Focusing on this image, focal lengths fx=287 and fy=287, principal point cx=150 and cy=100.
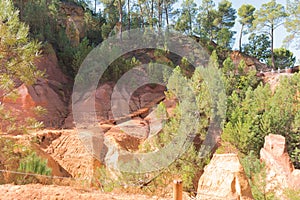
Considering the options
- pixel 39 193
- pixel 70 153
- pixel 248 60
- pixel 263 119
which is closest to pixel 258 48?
pixel 248 60

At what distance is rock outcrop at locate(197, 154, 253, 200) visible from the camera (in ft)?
18.6

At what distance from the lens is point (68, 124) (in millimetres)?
10891

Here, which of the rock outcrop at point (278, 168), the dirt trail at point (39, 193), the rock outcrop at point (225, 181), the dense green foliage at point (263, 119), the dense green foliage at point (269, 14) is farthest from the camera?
the dense green foliage at point (269, 14)

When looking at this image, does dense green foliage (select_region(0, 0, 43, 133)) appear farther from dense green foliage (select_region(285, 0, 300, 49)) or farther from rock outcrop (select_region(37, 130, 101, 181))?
dense green foliage (select_region(285, 0, 300, 49))

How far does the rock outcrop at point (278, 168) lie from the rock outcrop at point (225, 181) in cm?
155

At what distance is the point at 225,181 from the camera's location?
19.9ft

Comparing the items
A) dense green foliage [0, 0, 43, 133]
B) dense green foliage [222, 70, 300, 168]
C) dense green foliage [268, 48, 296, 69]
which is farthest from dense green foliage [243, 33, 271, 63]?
dense green foliage [0, 0, 43, 133]

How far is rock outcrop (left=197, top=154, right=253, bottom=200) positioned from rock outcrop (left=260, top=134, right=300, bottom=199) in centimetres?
155

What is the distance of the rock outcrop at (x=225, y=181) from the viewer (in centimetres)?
568

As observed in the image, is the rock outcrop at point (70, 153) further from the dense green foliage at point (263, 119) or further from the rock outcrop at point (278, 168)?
the rock outcrop at point (278, 168)

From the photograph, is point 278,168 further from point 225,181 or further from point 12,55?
point 12,55

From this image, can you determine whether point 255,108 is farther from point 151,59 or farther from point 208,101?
point 151,59

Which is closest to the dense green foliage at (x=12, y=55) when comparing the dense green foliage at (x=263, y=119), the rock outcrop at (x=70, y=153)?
the rock outcrop at (x=70, y=153)

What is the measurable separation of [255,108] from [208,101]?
167 cm
